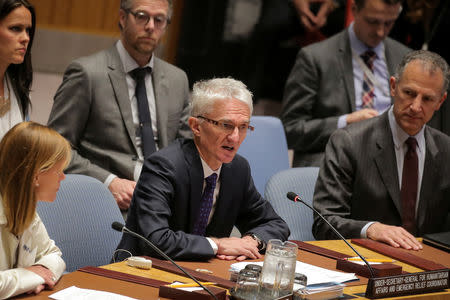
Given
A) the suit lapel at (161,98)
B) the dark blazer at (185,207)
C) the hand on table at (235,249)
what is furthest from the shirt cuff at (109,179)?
the hand on table at (235,249)

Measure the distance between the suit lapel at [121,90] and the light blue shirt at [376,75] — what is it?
156 cm

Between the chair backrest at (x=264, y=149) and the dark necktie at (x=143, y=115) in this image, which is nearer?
the dark necktie at (x=143, y=115)

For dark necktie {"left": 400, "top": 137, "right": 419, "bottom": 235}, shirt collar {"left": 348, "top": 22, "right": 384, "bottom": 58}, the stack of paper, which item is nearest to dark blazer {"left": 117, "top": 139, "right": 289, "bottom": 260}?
the stack of paper

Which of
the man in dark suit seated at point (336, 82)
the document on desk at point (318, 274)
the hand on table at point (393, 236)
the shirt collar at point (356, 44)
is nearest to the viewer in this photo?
the document on desk at point (318, 274)

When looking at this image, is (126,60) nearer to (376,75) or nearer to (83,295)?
(376,75)

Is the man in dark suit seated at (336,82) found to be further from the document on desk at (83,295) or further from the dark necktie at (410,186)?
the document on desk at (83,295)

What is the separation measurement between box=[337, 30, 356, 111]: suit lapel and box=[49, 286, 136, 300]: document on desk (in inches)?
111

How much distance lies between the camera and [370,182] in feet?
11.9

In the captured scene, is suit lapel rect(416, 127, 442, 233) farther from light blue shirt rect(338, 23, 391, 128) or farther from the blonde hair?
the blonde hair

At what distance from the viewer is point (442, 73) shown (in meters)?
3.65

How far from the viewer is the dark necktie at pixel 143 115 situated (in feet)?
13.0

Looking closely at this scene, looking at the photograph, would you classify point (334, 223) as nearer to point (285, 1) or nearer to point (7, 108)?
point (7, 108)

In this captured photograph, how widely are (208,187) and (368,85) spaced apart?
6.62 ft

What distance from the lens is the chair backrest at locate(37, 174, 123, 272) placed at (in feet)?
9.86
